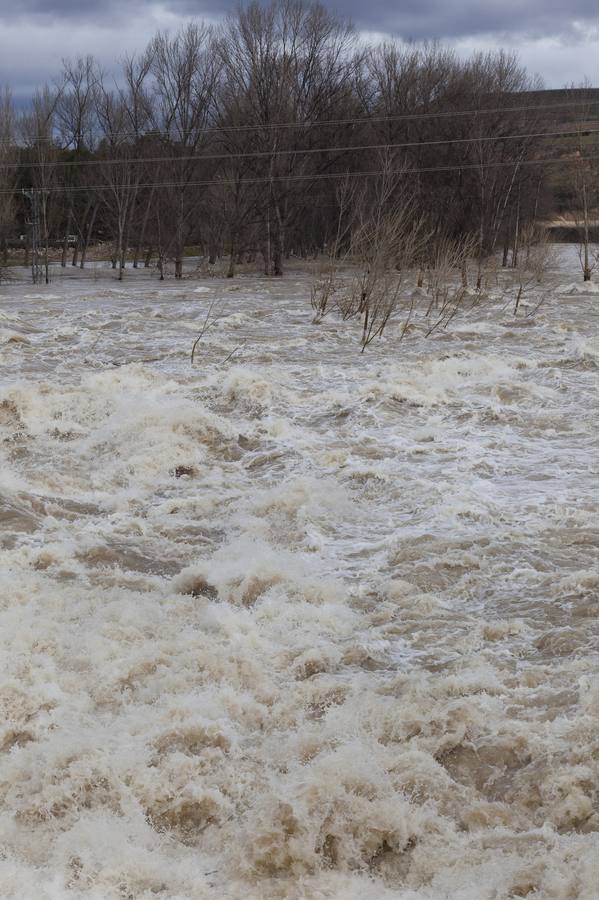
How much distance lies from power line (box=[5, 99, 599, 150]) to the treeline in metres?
0.08

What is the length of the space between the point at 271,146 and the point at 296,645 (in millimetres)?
31103

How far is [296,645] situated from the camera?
231 inches

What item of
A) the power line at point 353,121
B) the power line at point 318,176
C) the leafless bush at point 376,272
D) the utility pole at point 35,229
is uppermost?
the power line at point 353,121

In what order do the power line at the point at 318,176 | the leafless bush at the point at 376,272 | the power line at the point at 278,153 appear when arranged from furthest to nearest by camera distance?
1. the power line at the point at 318,176
2. the power line at the point at 278,153
3. the leafless bush at the point at 376,272

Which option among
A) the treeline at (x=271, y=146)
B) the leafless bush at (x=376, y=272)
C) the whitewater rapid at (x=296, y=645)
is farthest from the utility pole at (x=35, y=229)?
the whitewater rapid at (x=296, y=645)

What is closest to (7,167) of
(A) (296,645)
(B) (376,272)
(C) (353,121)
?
(C) (353,121)

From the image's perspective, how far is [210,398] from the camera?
1265cm

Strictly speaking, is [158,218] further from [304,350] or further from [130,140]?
[304,350]

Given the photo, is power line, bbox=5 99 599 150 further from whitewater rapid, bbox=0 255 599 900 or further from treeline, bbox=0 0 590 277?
whitewater rapid, bbox=0 255 599 900

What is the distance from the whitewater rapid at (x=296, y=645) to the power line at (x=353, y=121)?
24965 millimetres

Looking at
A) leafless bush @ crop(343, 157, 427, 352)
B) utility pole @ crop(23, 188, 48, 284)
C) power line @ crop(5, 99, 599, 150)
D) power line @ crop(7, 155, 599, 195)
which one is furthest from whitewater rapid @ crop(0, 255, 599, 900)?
power line @ crop(5, 99, 599, 150)

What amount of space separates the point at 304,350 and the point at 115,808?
43.3 ft

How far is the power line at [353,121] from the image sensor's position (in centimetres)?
3481

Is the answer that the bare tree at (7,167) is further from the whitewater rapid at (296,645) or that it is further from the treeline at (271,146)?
the whitewater rapid at (296,645)
